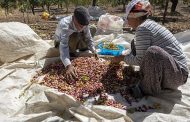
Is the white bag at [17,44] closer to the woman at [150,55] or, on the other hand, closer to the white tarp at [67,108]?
the white tarp at [67,108]

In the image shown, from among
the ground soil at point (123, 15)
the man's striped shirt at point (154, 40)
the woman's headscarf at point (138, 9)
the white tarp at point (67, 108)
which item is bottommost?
the ground soil at point (123, 15)

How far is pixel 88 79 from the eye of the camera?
3914 mm

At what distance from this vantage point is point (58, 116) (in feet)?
11.2

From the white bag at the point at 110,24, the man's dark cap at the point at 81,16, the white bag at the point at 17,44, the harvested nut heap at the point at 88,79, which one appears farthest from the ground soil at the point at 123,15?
the man's dark cap at the point at 81,16

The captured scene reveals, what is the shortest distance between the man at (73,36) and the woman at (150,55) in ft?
2.06

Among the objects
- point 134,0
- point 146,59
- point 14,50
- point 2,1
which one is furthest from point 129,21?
point 2,1

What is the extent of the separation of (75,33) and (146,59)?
1.30 m

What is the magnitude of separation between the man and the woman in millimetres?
629

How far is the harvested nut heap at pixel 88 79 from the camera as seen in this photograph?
370cm

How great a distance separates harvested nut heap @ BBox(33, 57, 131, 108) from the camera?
12.1 feet

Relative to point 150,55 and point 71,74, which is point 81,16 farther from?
point 150,55

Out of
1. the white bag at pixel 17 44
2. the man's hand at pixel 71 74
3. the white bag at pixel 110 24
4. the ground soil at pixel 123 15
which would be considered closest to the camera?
the man's hand at pixel 71 74

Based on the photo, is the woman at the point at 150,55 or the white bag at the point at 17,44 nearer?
the woman at the point at 150,55

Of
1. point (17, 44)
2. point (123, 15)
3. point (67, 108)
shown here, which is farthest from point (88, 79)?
point (123, 15)
